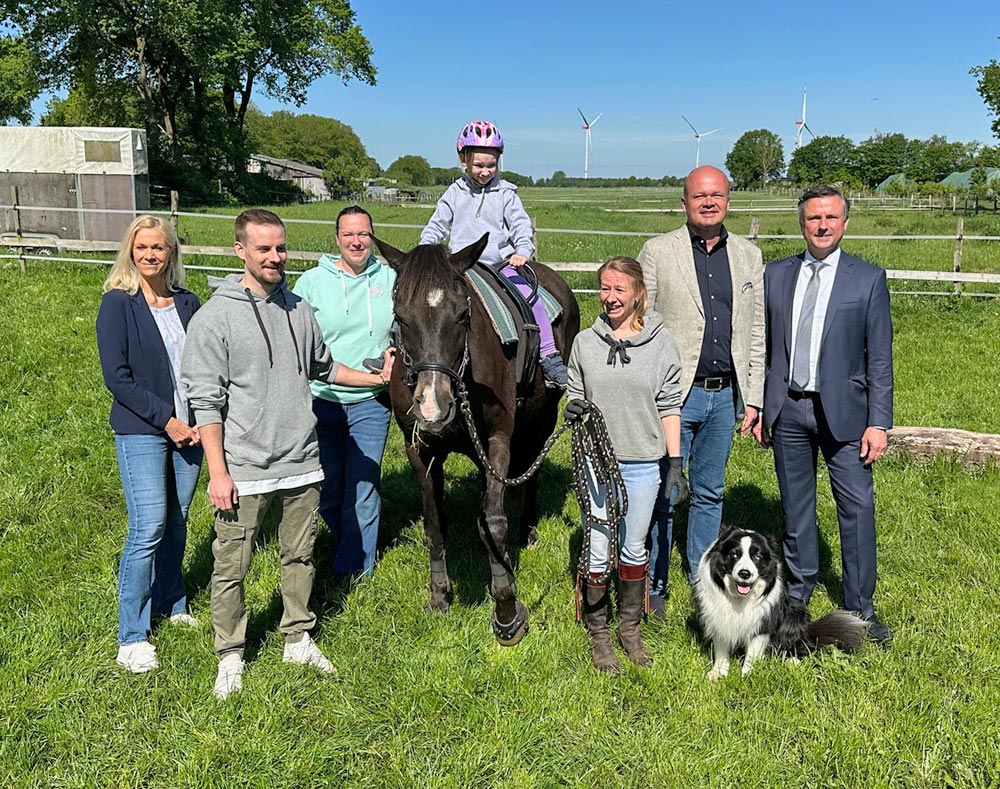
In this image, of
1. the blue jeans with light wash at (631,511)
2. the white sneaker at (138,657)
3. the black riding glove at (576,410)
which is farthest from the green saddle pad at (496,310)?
the white sneaker at (138,657)

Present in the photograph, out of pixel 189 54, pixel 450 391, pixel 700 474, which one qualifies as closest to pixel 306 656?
pixel 450 391

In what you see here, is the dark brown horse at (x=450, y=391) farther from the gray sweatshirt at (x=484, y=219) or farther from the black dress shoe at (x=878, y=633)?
the black dress shoe at (x=878, y=633)

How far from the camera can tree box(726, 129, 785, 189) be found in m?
111

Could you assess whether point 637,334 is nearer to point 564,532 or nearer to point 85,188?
point 564,532

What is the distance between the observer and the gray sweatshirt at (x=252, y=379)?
3250 mm

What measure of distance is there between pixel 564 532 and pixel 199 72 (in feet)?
130

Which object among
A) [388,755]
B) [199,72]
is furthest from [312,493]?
[199,72]

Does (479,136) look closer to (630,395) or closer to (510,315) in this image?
(510,315)

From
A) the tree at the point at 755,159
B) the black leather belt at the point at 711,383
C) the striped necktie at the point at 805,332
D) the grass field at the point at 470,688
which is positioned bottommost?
the grass field at the point at 470,688

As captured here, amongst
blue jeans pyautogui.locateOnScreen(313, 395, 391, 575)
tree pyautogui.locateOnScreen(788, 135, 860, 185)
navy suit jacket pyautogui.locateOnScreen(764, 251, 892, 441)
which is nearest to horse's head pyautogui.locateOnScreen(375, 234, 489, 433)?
blue jeans pyautogui.locateOnScreen(313, 395, 391, 575)

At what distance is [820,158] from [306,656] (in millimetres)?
127063

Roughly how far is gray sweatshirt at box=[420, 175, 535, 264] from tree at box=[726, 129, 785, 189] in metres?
110

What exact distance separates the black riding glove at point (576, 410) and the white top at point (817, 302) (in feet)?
4.12

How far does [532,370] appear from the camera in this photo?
15.8 ft
